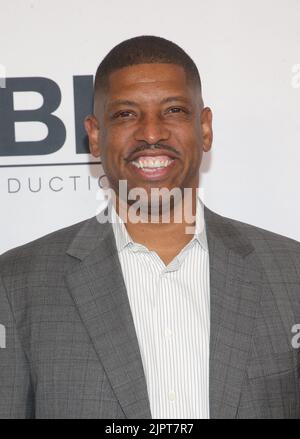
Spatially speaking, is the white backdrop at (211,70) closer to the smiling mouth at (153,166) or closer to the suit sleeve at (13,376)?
the smiling mouth at (153,166)

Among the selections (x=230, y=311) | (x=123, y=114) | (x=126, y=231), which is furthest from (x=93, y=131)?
(x=230, y=311)

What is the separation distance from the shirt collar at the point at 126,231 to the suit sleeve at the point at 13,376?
28cm

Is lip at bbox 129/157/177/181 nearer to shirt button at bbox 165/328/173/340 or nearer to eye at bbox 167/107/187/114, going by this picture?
eye at bbox 167/107/187/114

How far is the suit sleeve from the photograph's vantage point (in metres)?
1.41

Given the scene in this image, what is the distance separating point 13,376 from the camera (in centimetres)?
141

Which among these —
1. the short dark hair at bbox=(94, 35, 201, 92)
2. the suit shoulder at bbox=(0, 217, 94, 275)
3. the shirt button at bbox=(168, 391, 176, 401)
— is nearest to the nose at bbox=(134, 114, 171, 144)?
the short dark hair at bbox=(94, 35, 201, 92)

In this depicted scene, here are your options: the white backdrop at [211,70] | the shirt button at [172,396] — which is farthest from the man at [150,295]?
the white backdrop at [211,70]

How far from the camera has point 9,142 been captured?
1940mm

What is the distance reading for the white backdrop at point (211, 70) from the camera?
1.93 meters

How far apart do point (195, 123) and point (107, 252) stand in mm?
314

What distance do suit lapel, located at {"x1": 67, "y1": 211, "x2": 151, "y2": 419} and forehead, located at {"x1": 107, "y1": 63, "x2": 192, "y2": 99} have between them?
299mm
